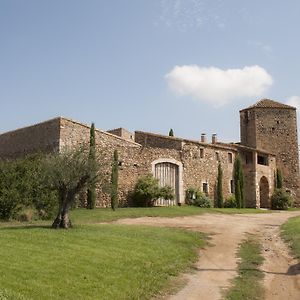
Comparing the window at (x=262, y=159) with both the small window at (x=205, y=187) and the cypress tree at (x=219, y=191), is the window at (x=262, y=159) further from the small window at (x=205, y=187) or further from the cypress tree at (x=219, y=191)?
the small window at (x=205, y=187)

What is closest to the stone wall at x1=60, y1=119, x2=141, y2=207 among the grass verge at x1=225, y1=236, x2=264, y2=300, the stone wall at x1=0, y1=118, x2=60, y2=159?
the stone wall at x1=0, y1=118, x2=60, y2=159

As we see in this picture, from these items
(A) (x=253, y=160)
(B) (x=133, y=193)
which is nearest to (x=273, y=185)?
(A) (x=253, y=160)

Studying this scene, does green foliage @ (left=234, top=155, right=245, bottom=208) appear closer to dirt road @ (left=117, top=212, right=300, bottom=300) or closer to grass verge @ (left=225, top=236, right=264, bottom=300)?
dirt road @ (left=117, top=212, right=300, bottom=300)

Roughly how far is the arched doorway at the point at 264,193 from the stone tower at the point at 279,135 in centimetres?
428

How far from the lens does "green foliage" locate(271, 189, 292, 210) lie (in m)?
45.7

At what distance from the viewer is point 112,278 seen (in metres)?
10.1

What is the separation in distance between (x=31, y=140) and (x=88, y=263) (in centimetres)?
2350

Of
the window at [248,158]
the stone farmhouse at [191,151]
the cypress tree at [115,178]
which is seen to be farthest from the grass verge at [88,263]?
the window at [248,158]

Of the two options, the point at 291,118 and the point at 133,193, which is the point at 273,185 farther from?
the point at 133,193

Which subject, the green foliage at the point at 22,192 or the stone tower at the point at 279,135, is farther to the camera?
the stone tower at the point at 279,135

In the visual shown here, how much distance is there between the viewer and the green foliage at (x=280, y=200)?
4566 cm

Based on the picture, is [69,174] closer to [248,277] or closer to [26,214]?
[26,214]

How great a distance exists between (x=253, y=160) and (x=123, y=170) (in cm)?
1704

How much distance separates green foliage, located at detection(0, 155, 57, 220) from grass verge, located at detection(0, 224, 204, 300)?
6870 mm
